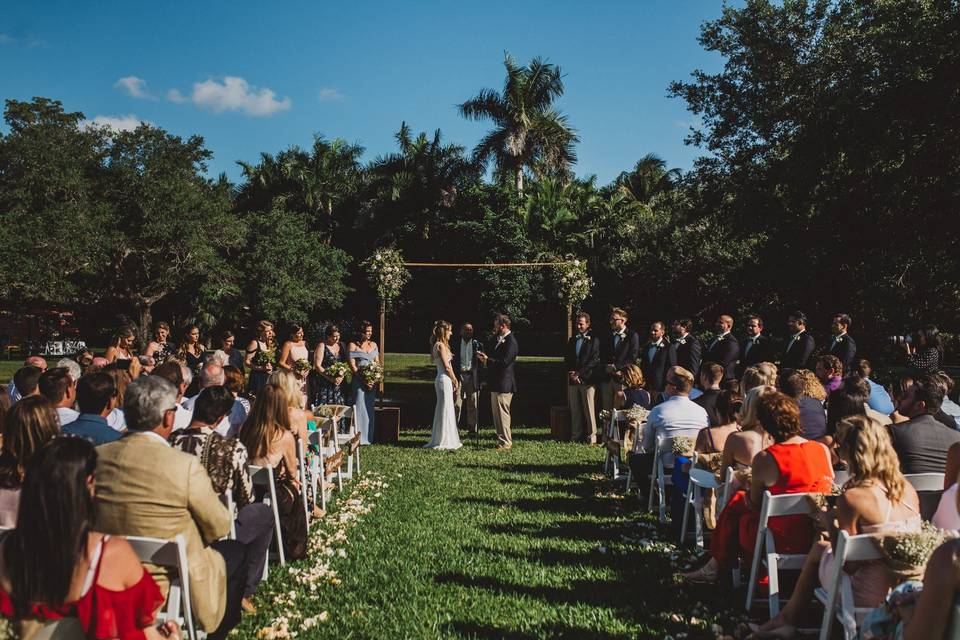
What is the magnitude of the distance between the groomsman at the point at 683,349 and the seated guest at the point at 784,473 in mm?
5889

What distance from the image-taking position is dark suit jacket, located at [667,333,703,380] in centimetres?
1023

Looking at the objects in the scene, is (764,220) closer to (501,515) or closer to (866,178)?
(866,178)

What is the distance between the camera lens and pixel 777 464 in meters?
4.24

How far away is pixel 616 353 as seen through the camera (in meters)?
10.9

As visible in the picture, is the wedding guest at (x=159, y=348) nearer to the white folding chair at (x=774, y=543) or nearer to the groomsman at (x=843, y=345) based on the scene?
the white folding chair at (x=774, y=543)

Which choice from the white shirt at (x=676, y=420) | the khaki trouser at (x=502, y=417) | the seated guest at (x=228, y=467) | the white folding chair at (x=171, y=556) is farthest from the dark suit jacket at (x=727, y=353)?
the white folding chair at (x=171, y=556)

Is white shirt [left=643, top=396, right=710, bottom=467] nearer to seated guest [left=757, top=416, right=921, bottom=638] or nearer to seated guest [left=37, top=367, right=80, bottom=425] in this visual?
seated guest [left=757, top=416, right=921, bottom=638]

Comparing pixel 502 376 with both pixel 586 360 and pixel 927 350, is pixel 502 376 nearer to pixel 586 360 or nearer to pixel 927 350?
pixel 586 360

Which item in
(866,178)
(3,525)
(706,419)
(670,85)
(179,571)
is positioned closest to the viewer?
(179,571)

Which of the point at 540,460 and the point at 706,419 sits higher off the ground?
the point at 706,419

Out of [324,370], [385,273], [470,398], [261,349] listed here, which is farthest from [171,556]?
[385,273]

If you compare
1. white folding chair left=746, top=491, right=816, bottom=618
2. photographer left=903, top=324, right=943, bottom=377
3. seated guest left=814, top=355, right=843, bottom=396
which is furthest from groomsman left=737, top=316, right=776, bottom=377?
white folding chair left=746, top=491, right=816, bottom=618

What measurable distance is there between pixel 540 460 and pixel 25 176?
24.2 metres

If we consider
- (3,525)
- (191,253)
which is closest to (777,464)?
(3,525)
